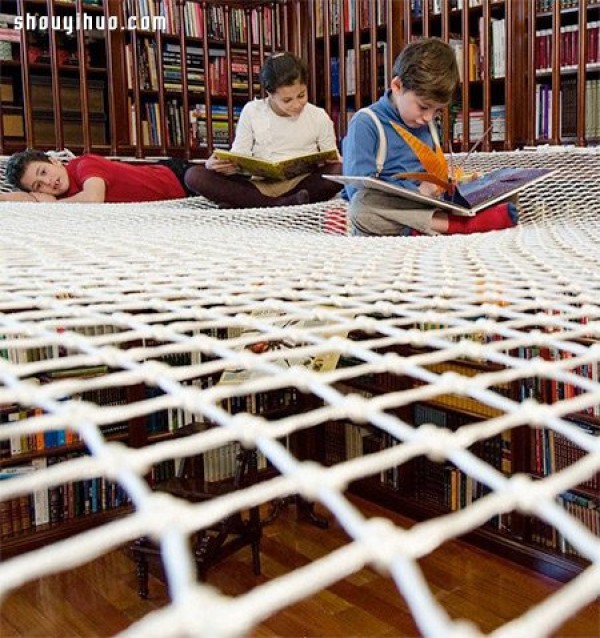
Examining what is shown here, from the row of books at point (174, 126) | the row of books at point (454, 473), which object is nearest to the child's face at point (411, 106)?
the row of books at point (454, 473)

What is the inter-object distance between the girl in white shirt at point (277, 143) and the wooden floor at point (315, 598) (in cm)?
124

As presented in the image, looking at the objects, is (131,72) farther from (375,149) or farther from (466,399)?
(375,149)

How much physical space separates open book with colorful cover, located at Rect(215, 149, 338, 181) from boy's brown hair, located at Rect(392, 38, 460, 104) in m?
0.45

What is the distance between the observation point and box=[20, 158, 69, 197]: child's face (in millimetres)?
2348

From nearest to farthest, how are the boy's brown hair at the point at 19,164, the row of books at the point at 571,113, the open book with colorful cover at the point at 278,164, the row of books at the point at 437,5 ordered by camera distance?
the open book with colorful cover at the point at 278,164 → the boy's brown hair at the point at 19,164 → the row of books at the point at 437,5 → the row of books at the point at 571,113

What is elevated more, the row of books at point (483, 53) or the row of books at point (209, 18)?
the row of books at point (209, 18)

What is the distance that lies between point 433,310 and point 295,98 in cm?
193

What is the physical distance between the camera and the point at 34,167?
2.34 m

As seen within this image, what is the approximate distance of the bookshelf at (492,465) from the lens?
262 cm

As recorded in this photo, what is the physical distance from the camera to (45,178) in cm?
237

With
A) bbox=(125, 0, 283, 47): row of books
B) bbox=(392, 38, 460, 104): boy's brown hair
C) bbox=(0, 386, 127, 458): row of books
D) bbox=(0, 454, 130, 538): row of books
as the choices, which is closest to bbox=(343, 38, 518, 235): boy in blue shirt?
bbox=(392, 38, 460, 104): boy's brown hair

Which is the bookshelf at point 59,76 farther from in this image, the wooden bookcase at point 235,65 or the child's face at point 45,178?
the child's face at point 45,178

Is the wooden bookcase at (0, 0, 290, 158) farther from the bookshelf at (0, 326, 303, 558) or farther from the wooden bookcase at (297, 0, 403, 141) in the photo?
the bookshelf at (0, 326, 303, 558)

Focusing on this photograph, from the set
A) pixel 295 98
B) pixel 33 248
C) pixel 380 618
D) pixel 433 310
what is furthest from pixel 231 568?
pixel 433 310
